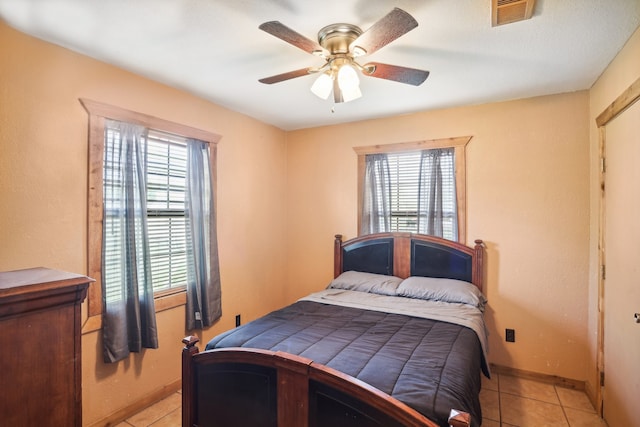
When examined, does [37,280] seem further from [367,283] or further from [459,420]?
[367,283]

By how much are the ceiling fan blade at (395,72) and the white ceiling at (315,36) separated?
21cm

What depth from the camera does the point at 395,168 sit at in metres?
3.49

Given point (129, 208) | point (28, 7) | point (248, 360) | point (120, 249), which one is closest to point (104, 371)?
point (120, 249)

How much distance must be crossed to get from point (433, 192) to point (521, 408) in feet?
6.21

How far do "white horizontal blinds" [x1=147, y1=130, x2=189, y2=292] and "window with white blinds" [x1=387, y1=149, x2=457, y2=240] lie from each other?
2.05 m

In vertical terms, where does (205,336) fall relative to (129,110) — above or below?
below

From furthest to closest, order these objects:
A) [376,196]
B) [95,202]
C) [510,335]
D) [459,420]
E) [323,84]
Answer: [376,196] → [510,335] → [95,202] → [323,84] → [459,420]

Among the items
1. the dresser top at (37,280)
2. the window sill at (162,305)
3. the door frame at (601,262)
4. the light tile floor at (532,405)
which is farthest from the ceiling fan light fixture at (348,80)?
the light tile floor at (532,405)

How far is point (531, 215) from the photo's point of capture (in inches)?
115

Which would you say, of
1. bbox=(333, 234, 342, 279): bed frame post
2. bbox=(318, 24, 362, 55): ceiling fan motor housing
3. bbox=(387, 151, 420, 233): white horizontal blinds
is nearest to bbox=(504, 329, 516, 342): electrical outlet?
bbox=(387, 151, 420, 233): white horizontal blinds

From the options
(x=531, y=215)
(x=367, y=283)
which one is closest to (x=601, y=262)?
(x=531, y=215)

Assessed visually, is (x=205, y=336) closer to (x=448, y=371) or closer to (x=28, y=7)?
(x=448, y=371)

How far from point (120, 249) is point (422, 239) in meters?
2.59

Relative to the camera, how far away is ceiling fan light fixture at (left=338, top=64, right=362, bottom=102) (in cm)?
183
